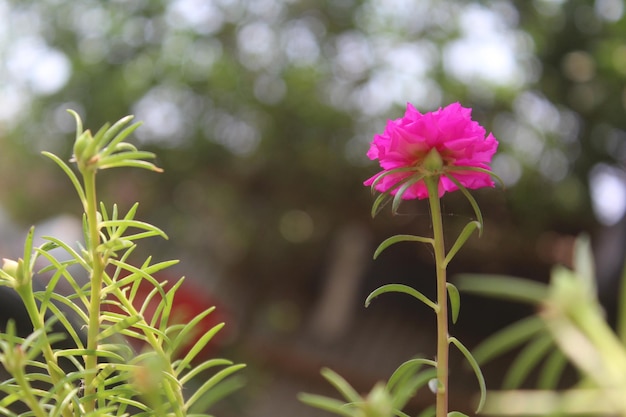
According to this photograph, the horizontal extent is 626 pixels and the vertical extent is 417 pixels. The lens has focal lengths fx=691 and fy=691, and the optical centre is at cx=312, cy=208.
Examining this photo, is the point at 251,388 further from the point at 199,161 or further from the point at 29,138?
the point at 29,138

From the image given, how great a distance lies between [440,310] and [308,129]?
243 centimetres

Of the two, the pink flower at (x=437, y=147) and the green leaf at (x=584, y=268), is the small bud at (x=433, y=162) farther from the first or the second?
the green leaf at (x=584, y=268)

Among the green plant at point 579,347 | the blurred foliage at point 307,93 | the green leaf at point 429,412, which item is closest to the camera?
the green plant at point 579,347

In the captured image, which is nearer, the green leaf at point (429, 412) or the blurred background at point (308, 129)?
the green leaf at point (429, 412)

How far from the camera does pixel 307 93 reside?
8.37 feet

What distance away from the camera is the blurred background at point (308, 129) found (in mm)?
2557

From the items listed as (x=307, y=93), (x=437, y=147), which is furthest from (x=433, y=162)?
(x=307, y=93)

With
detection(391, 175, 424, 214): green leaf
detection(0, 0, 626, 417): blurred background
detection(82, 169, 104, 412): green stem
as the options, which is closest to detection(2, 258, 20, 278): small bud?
detection(82, 169, 104, 412): green stem

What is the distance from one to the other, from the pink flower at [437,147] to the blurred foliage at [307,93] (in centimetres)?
226

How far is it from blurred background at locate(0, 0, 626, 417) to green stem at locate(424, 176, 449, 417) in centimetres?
227

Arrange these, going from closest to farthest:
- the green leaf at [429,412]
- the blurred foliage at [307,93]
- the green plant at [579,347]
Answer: the green plant at [579,347] → the green leaf at [429,412] → the blurred foliage at [307,93]

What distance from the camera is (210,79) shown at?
8.55 ft

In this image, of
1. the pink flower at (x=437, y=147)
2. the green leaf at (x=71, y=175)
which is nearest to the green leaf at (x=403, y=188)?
the pink flower at (x=437, y=147)

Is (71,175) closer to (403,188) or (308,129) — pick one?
(403,188)
